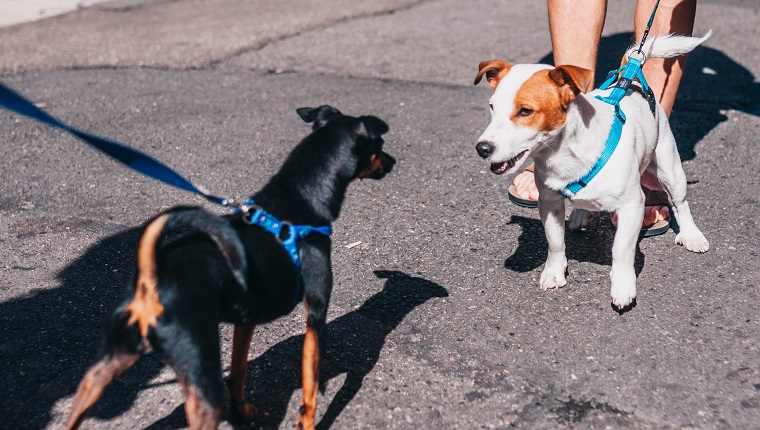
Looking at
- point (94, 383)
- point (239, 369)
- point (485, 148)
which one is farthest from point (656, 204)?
point (94, 383)

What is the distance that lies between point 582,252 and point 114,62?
5111 millimetres

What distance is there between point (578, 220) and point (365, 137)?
1.90 m

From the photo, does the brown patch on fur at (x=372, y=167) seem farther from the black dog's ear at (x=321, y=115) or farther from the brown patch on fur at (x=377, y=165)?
the black dog's ear at (x=321, y=115)

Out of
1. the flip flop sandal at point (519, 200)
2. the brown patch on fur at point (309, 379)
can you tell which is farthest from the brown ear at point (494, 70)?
the brown patch on fur at point (309, 379)

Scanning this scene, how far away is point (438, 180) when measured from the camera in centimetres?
501

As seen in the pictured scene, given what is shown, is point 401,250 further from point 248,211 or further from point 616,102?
point 248,211

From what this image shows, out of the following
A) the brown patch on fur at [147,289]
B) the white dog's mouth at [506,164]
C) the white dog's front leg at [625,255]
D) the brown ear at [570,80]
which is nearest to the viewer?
the brown patch on fur at [147,289]

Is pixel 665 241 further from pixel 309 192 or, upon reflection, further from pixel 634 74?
pixel 309 192

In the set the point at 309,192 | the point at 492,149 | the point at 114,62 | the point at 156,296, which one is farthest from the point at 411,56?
the point at 156,296

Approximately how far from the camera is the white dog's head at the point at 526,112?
321 cm

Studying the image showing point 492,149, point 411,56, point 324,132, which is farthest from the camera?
point 411,56

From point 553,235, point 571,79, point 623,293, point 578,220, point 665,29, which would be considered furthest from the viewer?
point 665,29

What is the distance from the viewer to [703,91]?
6406 mm

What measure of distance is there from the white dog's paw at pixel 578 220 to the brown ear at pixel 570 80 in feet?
3.79
